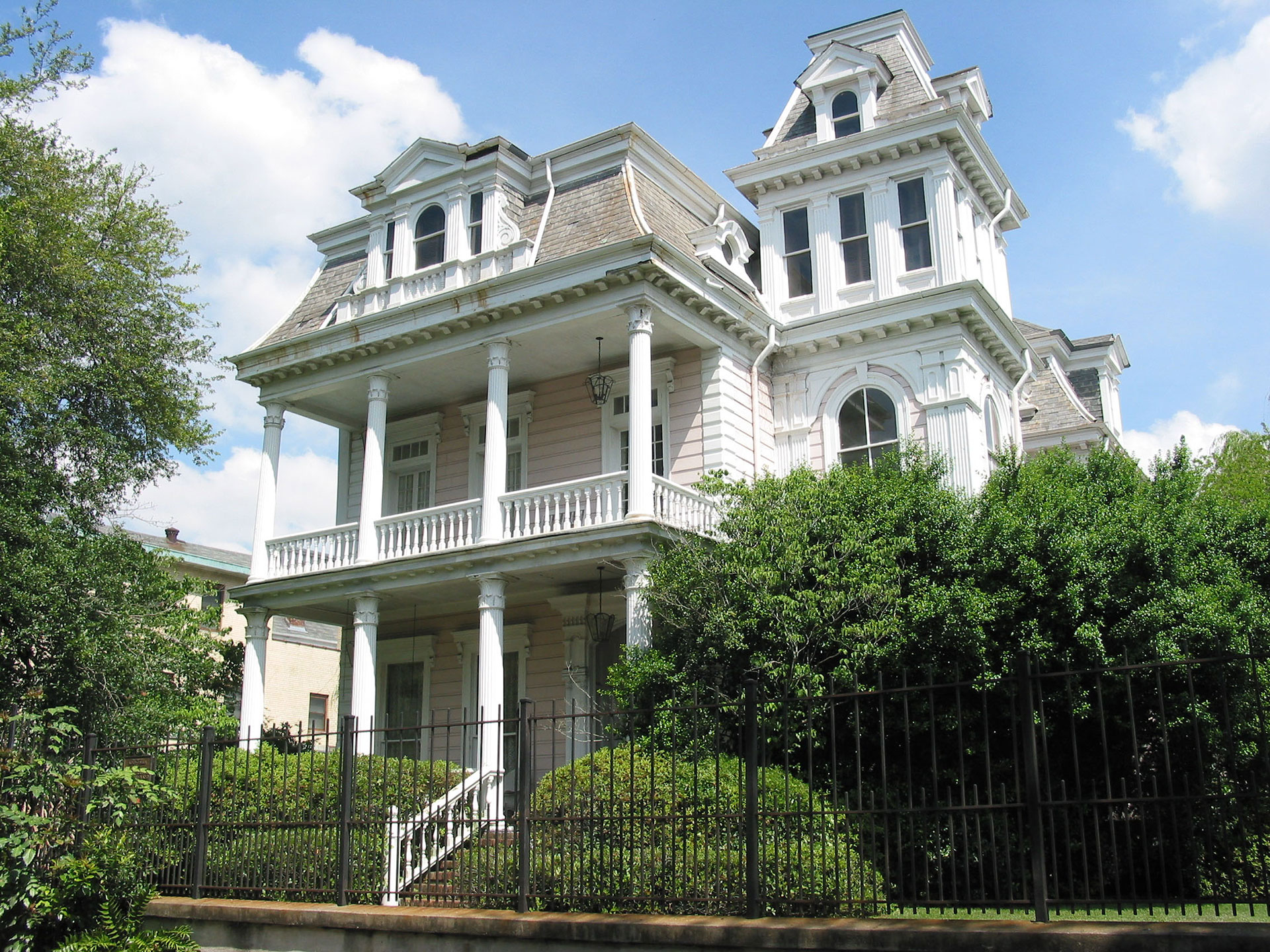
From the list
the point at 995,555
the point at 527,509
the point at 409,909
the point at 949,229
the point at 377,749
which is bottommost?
the point at 409,909

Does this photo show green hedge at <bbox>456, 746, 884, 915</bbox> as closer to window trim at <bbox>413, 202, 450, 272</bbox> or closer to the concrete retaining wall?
the concrete retaining wall

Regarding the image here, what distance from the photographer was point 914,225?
65.9ft

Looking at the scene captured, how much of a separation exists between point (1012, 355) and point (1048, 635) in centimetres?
862

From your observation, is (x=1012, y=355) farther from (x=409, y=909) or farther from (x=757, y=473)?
(x=409, y=909)

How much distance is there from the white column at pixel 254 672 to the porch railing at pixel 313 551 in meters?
0.87

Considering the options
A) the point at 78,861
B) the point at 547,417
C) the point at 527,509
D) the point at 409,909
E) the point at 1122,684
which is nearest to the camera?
the point at 409,909

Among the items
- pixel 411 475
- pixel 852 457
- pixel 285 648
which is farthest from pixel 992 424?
pixel 285 648

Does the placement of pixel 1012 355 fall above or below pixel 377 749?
above

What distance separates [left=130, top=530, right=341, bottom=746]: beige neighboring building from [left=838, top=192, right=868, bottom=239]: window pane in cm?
2474

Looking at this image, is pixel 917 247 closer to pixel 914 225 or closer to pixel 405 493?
pixel 914 225

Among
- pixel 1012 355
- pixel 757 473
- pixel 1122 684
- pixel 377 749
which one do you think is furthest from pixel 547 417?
pixel 1122 684

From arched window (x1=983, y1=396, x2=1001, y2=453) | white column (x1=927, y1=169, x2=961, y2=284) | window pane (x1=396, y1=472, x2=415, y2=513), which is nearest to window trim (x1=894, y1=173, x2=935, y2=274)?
white column (x1=927, y1=169, x2=961, y2=284)

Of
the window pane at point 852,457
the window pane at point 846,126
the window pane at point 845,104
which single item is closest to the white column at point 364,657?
the window pane at point 852,457

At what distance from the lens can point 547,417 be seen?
835 inches
